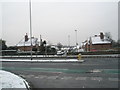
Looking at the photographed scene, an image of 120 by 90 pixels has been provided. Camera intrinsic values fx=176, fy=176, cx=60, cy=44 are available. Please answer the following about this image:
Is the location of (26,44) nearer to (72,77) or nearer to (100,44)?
(100,44)

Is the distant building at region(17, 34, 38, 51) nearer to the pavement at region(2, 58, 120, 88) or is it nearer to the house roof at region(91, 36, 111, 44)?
the house roof at region(91, 36, 111, 44)

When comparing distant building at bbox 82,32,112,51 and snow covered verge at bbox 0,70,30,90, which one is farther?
distant building at bbox 82,32,112,51

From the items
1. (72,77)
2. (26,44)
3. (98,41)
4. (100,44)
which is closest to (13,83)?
(72,77)

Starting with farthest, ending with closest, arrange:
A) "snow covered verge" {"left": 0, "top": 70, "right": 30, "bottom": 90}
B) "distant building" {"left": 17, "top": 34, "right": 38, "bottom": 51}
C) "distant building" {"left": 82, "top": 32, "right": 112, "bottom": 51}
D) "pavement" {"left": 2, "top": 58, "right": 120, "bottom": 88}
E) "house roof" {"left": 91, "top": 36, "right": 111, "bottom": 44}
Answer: "distant building" {"left": 17, "top": 34, "right": 38, "bottom": 51} → "house roof" {"left": 91, "top": 36, "right": 111, "bottom": 44} → "distant building" {"left": 82, "top": 32, "right": 112, "bottom": 51} → "pavement" {"left": 2, "top": 58, "right": 120, "bottom": 88} → "snow covered verge" {"left": 0, "top": 70, "right": 30, "bottom": 90}

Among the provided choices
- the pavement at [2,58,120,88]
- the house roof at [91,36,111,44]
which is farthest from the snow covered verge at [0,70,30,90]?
the house roof at [91,36,111,44]

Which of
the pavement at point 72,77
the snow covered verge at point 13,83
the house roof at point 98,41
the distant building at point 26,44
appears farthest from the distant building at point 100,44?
the snow covered verge at point 13,83

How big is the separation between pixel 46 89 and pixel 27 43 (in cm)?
5990

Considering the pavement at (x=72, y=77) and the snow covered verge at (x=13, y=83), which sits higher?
the snow covered verge at (x=13, y=83)

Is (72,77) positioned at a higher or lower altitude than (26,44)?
lower

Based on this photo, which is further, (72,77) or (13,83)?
(72,77)

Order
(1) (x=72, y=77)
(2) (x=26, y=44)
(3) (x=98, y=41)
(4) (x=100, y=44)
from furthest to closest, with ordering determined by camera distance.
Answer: (2) (x=26, y=44), (3) (x=98, y=41), (4) (x=100, y=44), (1) (x=72, y=77)

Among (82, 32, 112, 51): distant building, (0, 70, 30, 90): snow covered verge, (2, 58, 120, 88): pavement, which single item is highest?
(82, 32, 112, 51): distant building

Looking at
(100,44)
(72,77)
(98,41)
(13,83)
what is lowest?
(72,77)

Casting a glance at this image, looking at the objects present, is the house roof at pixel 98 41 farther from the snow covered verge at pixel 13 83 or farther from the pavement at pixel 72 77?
the snow covered verge at pixel 13 83
